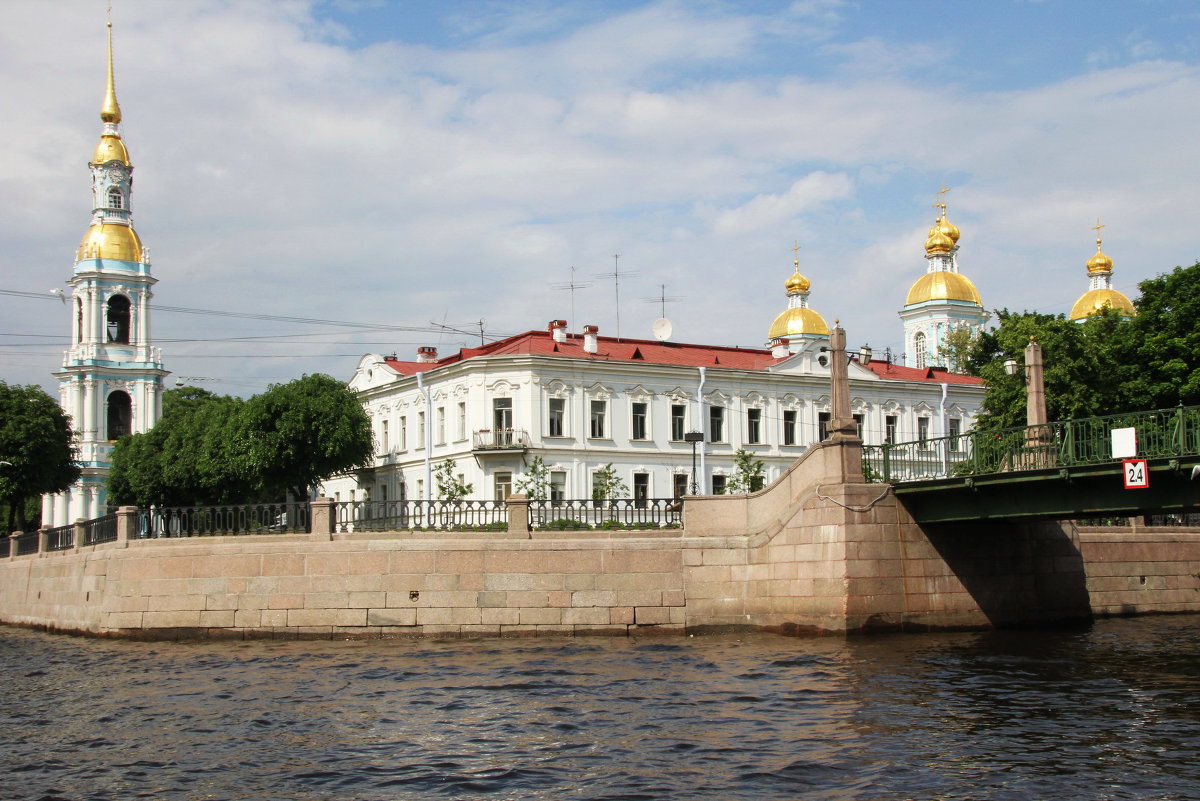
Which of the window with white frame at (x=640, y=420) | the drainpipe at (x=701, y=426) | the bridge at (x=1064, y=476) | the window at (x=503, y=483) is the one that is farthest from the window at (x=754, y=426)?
the bridge at (x=1064, y=476)

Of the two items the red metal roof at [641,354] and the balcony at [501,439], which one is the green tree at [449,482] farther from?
the red metal roof at [641,354]

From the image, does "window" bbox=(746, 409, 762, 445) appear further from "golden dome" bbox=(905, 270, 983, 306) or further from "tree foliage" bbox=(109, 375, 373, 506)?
"golden dome" bbox=(905, 270, 983, 306)

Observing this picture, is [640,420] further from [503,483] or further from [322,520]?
[322,520]

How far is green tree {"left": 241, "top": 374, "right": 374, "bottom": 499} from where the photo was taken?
5012cm

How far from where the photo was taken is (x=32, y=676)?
25156mm

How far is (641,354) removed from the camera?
53688 millimetres

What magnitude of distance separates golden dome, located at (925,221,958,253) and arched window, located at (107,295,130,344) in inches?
2174

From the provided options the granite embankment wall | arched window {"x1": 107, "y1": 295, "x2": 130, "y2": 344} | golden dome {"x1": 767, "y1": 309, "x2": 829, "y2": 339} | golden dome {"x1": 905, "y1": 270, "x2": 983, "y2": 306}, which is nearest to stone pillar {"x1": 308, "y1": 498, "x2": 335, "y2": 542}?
the granite embankment wall

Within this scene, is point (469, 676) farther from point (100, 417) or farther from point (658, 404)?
point (100, 417)

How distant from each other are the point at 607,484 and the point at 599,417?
9.80 feet

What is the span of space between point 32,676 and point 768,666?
14170 millimetres

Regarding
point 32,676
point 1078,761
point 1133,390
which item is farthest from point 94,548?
point 1133,390

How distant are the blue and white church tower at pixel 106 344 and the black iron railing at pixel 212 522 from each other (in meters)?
48.6

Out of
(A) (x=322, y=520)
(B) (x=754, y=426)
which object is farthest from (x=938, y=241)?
(A) (x=322, y=520)
